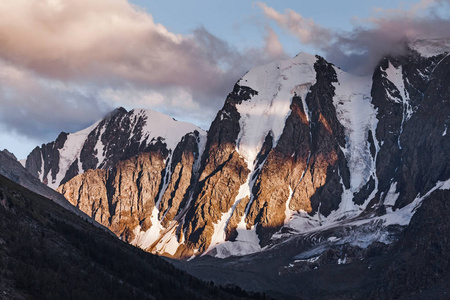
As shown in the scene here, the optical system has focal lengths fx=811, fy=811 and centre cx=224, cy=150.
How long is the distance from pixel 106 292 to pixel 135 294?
14151mm

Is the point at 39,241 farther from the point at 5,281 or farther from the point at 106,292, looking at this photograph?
the point at 5,281

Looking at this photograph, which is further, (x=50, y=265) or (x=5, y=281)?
(x=50, y=265)

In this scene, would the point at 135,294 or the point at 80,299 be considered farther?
the point at 135,294

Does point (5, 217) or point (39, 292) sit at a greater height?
point (5, 217)

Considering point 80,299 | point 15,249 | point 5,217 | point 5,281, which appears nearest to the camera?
point 5,281

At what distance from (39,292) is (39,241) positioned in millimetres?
42259

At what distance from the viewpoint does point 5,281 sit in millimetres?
152625

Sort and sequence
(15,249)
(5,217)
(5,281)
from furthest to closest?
A: (5,217), (15,249), (5,281)

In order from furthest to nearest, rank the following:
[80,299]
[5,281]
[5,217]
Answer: [5,217]
[80,299]
[5,281]

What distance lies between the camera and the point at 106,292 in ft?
606

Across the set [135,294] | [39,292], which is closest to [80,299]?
[39,292]

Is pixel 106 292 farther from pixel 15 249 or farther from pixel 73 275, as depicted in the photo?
pixel 15 249

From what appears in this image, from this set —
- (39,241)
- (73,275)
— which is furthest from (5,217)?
(73,275)

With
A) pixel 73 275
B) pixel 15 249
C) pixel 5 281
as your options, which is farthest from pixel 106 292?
pixel 5 281
